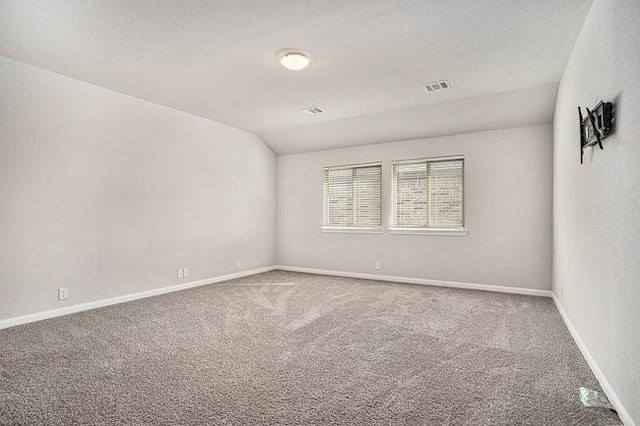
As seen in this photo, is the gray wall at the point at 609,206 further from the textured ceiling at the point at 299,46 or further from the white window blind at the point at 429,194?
the white window blind at the point at 429,194

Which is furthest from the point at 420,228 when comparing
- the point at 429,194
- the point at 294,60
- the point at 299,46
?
the point at 299,46

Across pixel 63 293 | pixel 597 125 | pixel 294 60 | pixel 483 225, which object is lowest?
pixel 63 293

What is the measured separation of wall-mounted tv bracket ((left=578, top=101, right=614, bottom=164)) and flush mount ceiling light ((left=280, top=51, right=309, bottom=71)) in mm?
2370

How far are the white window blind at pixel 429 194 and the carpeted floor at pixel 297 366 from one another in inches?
66.5

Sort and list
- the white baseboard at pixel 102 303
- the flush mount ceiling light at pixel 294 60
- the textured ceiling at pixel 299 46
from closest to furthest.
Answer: the textured ceiling at pixel 299 46, the flush mount ceiling light at pixel 294 60, the white baseboard at pixel 102 303

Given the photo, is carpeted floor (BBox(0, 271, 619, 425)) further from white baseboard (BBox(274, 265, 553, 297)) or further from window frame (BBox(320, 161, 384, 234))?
window frame (BBox(320, 161, 384, 234))

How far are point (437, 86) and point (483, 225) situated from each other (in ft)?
7.41

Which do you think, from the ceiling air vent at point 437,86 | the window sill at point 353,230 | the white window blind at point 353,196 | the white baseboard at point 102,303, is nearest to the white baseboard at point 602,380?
the ceiling air vent at point 437,86

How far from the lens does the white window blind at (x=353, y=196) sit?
618 centimetres

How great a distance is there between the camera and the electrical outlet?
12.5 feet

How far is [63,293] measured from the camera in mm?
3824

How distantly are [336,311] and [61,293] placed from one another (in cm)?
307

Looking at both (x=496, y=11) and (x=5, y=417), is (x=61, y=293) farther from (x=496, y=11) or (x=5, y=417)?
(x=496, y=11)

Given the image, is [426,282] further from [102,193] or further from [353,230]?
[102,193]
